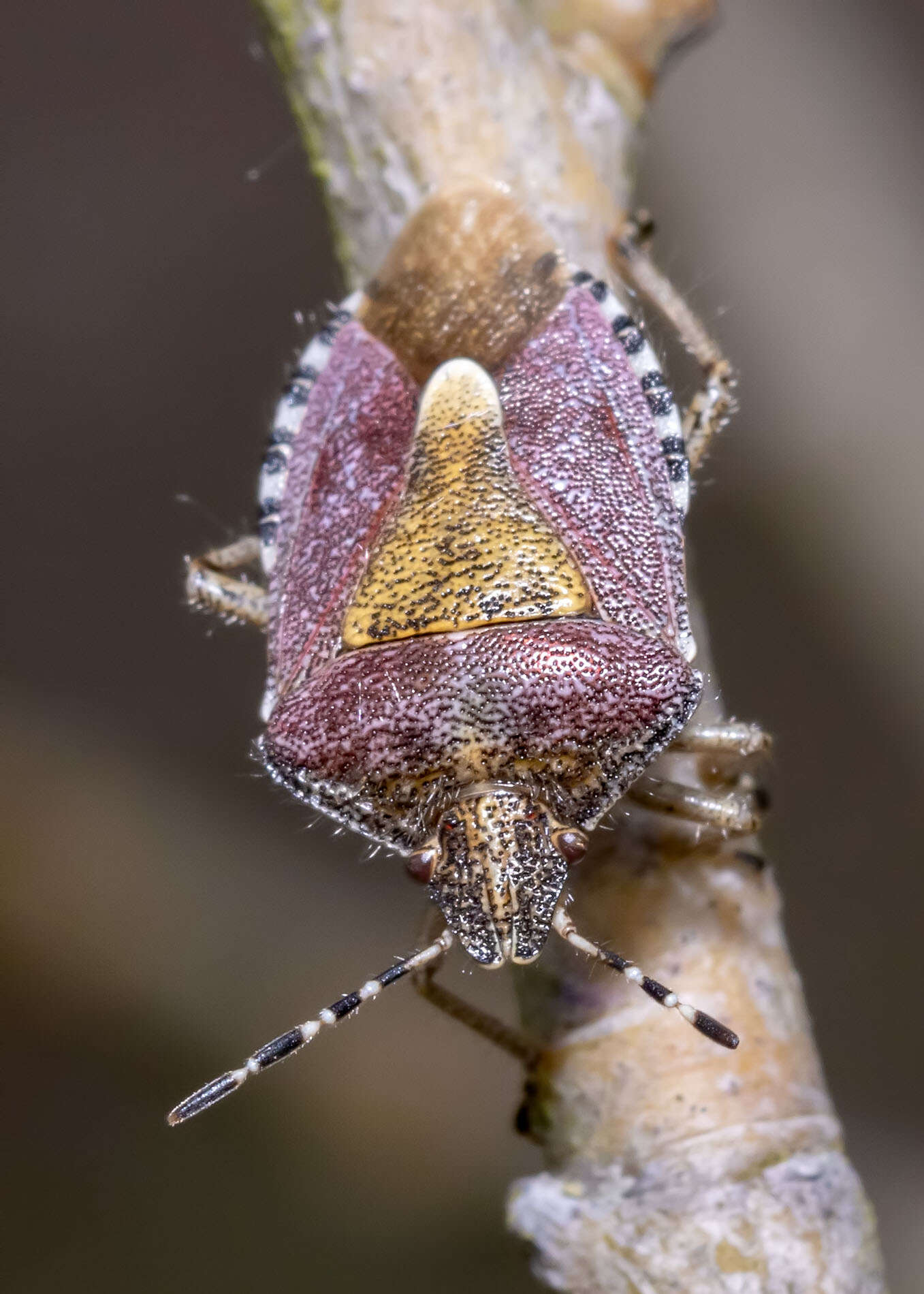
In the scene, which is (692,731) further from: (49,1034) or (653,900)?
(49,1034)

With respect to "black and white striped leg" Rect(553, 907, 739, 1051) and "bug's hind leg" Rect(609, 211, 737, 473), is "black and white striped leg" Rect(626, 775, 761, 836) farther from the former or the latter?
"bug's hind leg" Rect(609, 211, 737, 473)

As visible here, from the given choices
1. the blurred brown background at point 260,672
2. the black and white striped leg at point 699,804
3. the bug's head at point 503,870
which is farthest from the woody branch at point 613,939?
the blurred brown background at point 260,672

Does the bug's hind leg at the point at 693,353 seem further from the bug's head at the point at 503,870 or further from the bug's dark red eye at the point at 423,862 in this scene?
the bug's dark red eye at the point at 423,862

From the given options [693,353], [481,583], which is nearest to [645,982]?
[481,583]

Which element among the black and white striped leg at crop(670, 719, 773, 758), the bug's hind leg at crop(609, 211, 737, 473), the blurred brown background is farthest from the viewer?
the blurred brown background

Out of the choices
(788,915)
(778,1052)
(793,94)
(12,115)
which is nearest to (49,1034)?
(788,915)

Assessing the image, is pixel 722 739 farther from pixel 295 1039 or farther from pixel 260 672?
pixel 260 672

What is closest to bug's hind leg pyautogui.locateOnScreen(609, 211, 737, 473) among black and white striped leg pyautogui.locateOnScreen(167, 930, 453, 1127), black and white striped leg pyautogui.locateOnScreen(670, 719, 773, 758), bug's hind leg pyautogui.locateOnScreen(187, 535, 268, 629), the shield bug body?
the shield bug body
